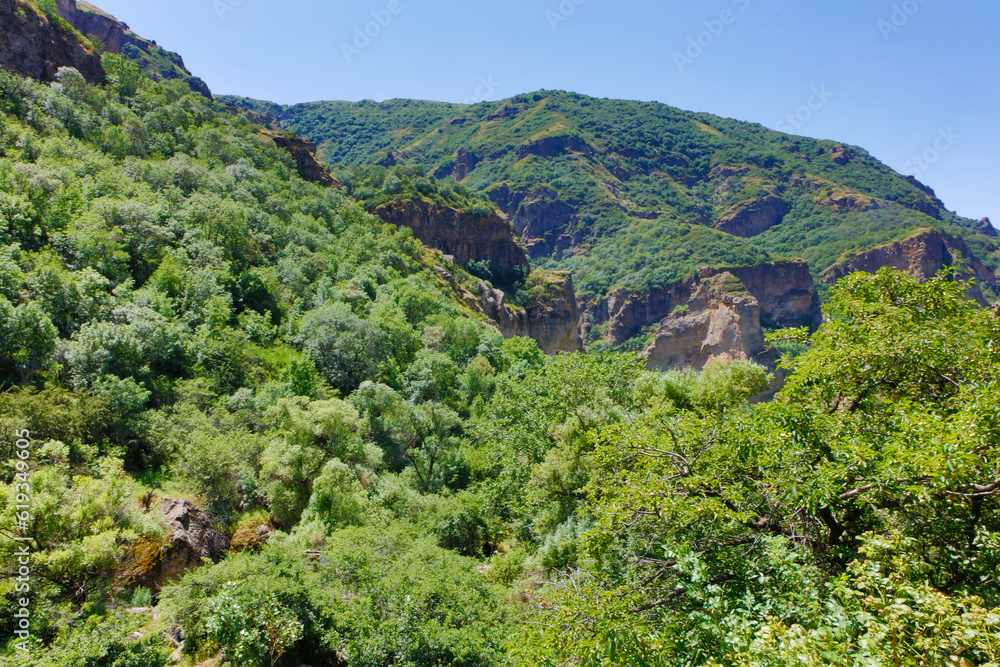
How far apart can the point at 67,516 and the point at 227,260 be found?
29.4 metres

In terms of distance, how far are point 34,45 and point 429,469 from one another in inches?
2162

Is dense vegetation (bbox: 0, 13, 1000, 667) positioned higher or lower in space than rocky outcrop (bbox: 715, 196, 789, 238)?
lower

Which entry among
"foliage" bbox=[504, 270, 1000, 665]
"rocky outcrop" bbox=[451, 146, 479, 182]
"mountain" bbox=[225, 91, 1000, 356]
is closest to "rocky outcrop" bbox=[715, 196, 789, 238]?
"mountain" bbox=[225, 91, 1000, 356]

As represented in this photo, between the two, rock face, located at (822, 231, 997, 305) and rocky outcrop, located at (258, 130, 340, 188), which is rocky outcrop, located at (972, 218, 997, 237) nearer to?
rock face, located at (822, 231, 997, 305)

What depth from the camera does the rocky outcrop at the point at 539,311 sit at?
64.2 metres

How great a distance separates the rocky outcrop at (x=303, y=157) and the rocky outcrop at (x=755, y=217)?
11809 centimetres

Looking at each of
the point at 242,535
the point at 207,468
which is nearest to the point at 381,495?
the point at 242,535

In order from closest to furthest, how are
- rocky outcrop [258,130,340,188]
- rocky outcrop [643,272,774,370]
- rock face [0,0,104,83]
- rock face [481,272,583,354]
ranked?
1. rock face [0,0,104,83]
2. rock face [481,272,583,354]
3. rocky outcrop [258,130,340,188]
4. rocky outcrop [643,272,774,370]

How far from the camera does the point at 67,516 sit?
1154cm

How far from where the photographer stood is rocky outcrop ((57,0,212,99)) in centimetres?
9919

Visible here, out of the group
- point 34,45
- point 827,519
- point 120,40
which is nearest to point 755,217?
point 34,45

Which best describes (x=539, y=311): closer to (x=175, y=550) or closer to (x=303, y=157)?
(x=303, y=157)

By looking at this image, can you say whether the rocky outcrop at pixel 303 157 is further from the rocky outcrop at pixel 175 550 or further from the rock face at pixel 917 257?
the rock face at pixel 917 257

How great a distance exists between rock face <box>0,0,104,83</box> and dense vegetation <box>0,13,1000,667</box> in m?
6.83
